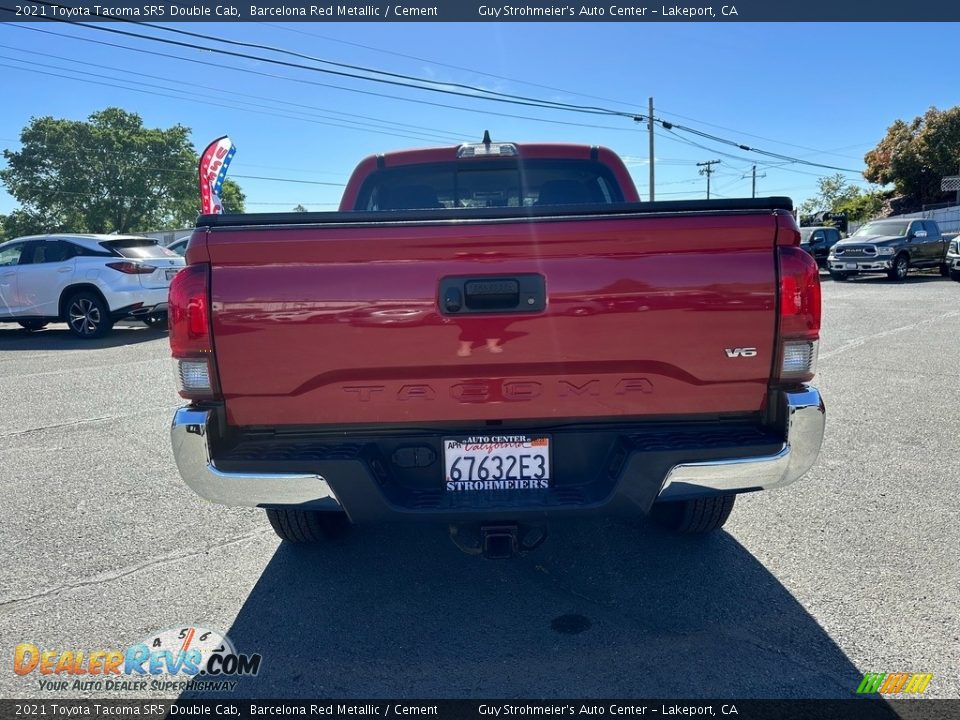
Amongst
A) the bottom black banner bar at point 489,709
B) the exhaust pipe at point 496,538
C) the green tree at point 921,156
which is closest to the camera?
the bottom black banner bar at point 489,709

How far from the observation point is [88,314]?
1106 cm

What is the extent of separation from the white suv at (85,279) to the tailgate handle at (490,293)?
10154 millimetres

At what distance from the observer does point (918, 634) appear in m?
2.45

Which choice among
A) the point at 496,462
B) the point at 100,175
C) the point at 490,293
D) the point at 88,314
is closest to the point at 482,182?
the point at 490,293

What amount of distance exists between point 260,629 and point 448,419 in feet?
3.92

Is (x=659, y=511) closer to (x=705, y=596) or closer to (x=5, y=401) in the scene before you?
(x=705, y=596)

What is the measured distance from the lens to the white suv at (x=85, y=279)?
10859 mm

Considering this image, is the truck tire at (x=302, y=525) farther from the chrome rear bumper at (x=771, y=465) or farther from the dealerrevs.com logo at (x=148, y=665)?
the chrome rear bumper at (x=771, y=465)

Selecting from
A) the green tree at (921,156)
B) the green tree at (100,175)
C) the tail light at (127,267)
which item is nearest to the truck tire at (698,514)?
the tail light at (127,267)

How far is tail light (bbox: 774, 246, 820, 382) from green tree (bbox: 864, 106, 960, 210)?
129 ft

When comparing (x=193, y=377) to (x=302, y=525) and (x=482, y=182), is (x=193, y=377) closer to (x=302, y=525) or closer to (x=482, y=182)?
(x=302, y=525)

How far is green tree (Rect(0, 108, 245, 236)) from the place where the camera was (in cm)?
5572

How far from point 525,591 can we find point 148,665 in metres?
1.52

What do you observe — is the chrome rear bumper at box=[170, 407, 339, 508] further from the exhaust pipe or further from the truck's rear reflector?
the exhaust pipe
